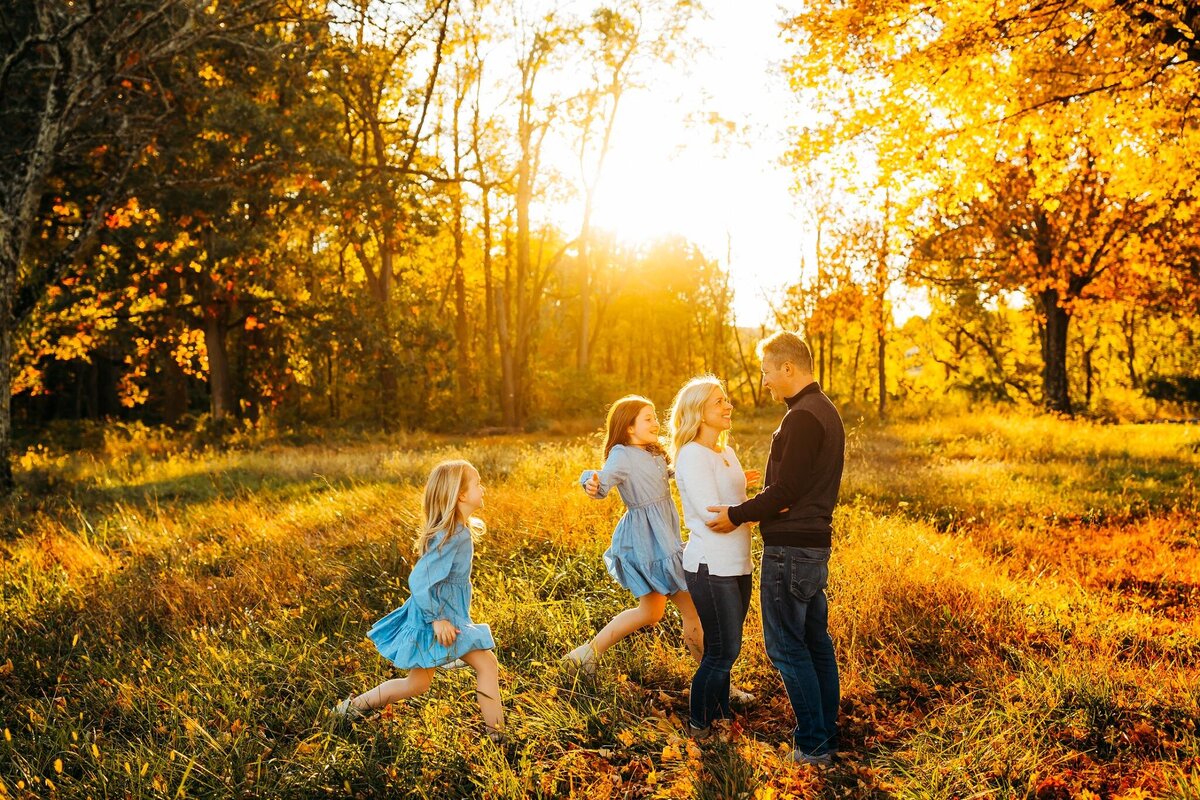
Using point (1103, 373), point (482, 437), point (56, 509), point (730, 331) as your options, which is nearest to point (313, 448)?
point (482, 437)

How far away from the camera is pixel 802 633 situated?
3.83 meters

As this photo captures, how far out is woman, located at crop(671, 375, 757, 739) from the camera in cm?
401

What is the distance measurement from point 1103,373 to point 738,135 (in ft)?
128

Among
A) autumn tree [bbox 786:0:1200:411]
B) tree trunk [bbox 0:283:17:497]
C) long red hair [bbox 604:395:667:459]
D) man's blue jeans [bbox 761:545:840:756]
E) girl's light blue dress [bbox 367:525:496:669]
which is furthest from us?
tree trunk [bbox 0:283:17:497]

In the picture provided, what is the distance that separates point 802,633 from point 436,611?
Answer: 5.75 ft

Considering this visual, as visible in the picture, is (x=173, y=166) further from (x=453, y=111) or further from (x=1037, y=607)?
(x=1037, y=607)

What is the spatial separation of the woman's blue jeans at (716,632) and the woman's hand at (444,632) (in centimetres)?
118

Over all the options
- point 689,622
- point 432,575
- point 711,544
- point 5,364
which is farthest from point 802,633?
point 5,364

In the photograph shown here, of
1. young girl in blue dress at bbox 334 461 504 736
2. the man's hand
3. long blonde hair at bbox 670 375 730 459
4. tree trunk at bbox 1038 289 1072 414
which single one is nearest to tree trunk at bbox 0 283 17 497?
young girl in blue dress at bbox 334 461 504 736

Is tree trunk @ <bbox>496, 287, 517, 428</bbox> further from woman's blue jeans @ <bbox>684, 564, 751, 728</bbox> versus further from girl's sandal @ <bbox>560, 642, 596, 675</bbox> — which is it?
woman's blue jeans @ <bbox>684, 564, 751, 728</bbox>

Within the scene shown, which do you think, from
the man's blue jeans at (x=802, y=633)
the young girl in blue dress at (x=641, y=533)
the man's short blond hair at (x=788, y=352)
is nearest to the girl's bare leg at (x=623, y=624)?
the young girl in blue dress at (x=641, y=533)

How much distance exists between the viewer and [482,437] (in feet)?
72.8

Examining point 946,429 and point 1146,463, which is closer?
point 1146,463

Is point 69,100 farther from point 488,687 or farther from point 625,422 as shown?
point 488,687
